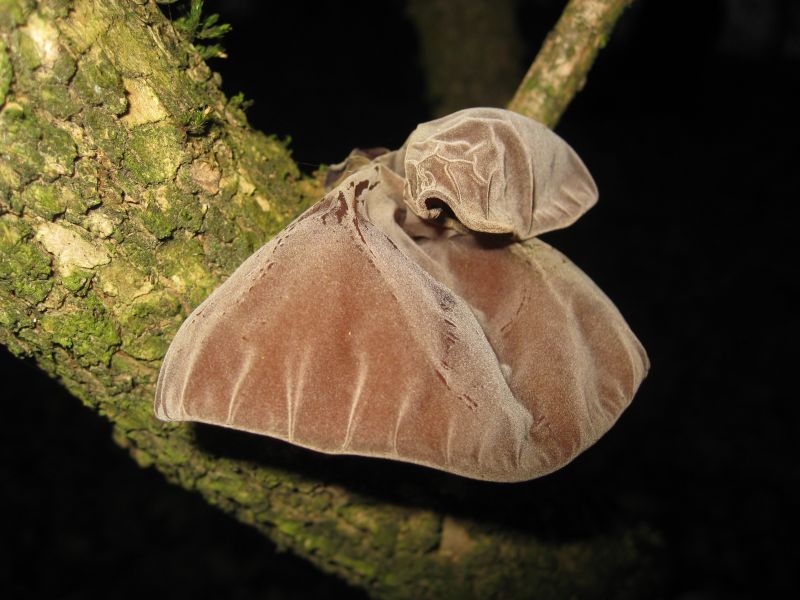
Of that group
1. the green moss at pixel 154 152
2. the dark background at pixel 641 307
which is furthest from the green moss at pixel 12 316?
the dark background at pixel 641 307

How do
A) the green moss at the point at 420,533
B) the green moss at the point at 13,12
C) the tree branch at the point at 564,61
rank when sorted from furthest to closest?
the green moss at the point at 420,533
the tree branch at the point at 564,61
the green moss at the point at 13,12

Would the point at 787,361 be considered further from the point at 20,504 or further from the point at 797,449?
the point at 20,504

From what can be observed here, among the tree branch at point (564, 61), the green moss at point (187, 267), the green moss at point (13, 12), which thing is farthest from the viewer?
the tree branch at point (564, 61)

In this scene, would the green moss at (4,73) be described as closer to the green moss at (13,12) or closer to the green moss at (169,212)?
the green moss at (13,12)

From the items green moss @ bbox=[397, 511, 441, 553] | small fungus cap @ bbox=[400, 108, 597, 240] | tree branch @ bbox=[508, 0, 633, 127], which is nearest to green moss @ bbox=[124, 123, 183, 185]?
small fungus cap @ bbox=[400, 108, 597, 240]

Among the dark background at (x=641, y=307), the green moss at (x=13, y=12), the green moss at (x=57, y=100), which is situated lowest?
the dark background at (x=641, y=307)

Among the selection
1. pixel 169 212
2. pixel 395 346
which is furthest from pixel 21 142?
pixel 395 346

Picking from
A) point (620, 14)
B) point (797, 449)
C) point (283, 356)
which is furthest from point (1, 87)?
point (797, 449)
